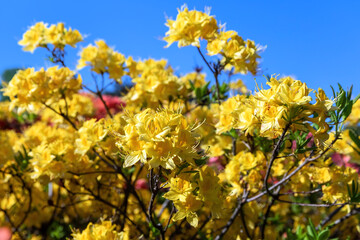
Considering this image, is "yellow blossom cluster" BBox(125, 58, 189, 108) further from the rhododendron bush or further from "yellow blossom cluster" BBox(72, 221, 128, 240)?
"yellow blossom cluster" BBox(72, 221, 128, 240)

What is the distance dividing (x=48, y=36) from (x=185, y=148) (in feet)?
6.23

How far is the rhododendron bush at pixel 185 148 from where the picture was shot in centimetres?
125

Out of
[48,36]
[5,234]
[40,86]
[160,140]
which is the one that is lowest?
[5,234]

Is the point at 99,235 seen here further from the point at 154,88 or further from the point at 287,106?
the point at 154,88

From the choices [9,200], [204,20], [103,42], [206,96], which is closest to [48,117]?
[9,200]

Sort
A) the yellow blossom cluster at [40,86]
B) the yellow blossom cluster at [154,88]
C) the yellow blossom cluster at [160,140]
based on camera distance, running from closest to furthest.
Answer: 1. the yellow blossom cluster at [160,140]
2. the yellow blossom cluster at [40,86]
3. the yellow blossom cluster at [154,88]

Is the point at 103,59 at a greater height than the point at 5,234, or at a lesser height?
greater

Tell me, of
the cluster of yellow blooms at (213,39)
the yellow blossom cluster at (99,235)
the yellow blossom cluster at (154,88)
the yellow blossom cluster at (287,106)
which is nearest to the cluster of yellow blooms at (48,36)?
the yellow blossom cluster at (154,88)

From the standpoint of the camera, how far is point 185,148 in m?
1.22

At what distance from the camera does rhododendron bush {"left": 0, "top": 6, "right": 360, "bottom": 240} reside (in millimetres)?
1250

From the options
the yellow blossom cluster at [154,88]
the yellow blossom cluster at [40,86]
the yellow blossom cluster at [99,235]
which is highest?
the yellow blossom cluster at [154,88]

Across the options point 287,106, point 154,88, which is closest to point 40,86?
point 154,88

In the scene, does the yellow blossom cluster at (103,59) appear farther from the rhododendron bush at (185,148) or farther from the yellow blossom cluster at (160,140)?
the yellow blossom cluster at (160,140)

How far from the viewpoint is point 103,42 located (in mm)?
2760
